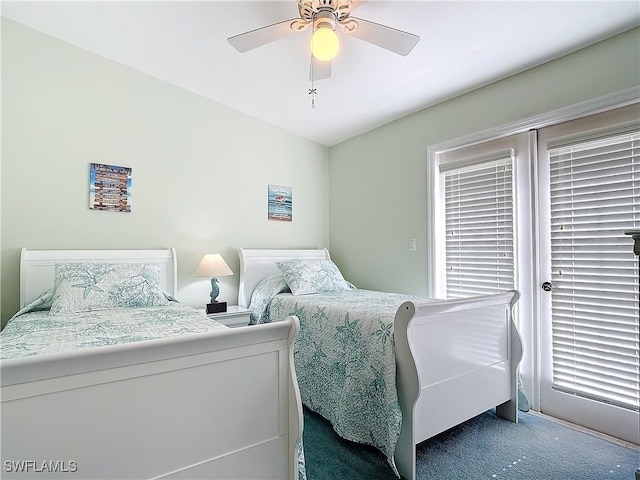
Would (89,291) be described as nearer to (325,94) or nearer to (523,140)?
(325,94)

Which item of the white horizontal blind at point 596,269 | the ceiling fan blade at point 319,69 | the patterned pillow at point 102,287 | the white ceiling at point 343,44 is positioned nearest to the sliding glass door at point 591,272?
the white horizontal blind at point 596,269

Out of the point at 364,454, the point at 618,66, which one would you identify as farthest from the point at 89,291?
the point at 618,66

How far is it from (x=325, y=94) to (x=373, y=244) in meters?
1.57

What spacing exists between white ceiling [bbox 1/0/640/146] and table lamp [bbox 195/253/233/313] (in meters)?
1.57

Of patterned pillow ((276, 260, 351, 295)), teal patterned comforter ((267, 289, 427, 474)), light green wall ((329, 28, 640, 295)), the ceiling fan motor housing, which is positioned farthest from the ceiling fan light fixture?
patterned pillow ((276, 260, 351, 295))

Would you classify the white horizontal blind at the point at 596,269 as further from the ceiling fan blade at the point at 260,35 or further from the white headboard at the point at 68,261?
the white headboard at the point at 68,261

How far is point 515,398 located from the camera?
2.31 m

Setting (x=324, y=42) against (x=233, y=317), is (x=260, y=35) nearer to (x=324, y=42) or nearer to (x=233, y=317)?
(x=324, y=42)

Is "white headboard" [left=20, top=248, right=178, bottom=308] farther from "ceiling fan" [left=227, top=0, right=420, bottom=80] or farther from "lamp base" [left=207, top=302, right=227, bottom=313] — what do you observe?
"ceiling fan" [left=227, top=0, right=420, bottom=80]

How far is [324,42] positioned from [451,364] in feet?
6.15

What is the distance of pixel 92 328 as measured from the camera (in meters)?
1.79

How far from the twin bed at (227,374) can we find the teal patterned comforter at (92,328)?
0.01 m

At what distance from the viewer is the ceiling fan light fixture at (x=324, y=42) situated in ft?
5.71

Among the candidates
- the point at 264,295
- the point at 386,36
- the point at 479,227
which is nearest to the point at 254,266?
the point at 264,295
